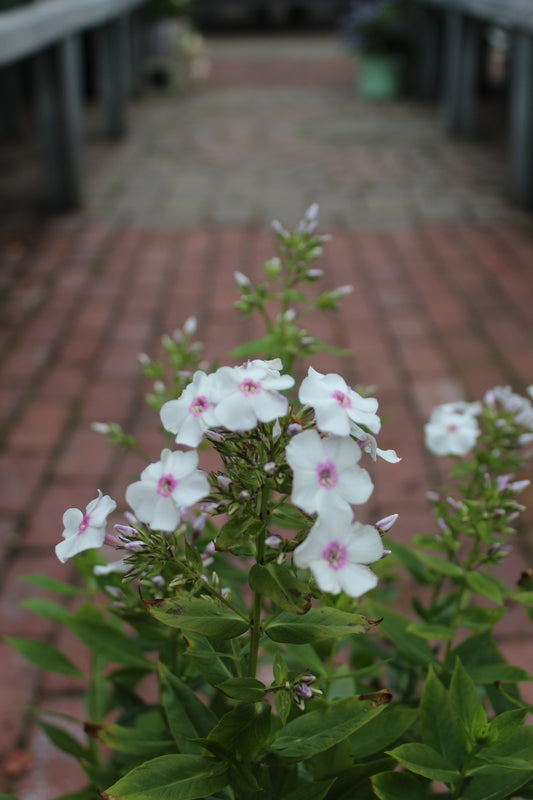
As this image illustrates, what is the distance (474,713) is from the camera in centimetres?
95

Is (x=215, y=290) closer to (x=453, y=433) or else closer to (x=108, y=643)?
(x=453, y=433)

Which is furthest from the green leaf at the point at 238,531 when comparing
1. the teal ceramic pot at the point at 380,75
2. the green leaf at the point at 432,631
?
the teal ceramic pot at the point at 380,75

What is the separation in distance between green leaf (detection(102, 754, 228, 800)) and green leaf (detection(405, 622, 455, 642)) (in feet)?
1.26

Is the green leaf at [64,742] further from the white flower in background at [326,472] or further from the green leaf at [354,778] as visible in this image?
the white flower in background at [326,472]

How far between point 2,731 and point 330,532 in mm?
→ 1388

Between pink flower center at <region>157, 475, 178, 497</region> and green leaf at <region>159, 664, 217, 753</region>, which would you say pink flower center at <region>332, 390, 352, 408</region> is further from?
green leaf at <region>159, 664, 217, 753</region>

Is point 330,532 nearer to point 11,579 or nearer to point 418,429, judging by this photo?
point 11,579

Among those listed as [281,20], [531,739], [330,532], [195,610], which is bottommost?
[281,20]

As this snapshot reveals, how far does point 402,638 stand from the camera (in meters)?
1.24

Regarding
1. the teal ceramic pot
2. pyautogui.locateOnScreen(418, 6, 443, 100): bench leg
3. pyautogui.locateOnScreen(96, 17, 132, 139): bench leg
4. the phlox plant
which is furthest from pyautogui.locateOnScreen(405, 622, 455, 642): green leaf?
the teal ceramic pot

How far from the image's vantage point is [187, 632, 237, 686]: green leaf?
922mm

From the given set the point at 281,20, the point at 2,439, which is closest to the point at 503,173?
the point at 2,439

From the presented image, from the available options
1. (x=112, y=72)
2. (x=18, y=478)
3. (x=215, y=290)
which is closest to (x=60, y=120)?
(x=215, y=290)

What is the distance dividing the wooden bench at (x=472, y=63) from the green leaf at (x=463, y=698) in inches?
179
